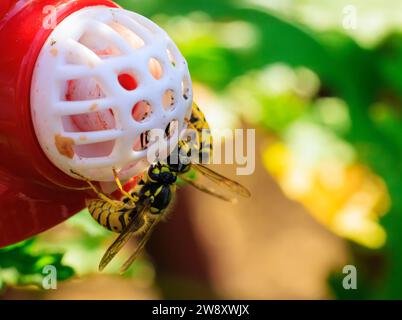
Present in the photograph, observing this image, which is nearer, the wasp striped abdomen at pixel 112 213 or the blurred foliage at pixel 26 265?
the wasp striped abdomen at pixel 112 213

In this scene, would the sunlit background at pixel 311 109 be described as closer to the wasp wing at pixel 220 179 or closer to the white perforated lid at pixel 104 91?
the wasp wing at pixel 220 179

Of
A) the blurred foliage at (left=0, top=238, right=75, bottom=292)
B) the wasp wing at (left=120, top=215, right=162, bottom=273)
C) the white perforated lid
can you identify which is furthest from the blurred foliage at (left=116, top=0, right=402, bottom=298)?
the white perforated lid

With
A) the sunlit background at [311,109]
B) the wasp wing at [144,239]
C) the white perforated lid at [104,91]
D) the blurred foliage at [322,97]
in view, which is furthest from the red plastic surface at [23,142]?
the blurred foliage at [322,97]

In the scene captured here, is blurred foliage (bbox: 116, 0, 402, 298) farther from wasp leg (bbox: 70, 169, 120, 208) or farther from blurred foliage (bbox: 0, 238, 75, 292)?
wasp leg (bbox: 70, 169, 120, 208)

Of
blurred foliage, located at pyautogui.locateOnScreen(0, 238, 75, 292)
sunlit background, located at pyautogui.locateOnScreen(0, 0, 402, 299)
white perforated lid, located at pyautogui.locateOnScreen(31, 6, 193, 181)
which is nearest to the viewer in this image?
white perforated lid, located at pyautogui.locateOnScreen(31, 6, 193, 181)

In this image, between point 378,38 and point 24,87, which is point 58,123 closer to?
point 24,87
